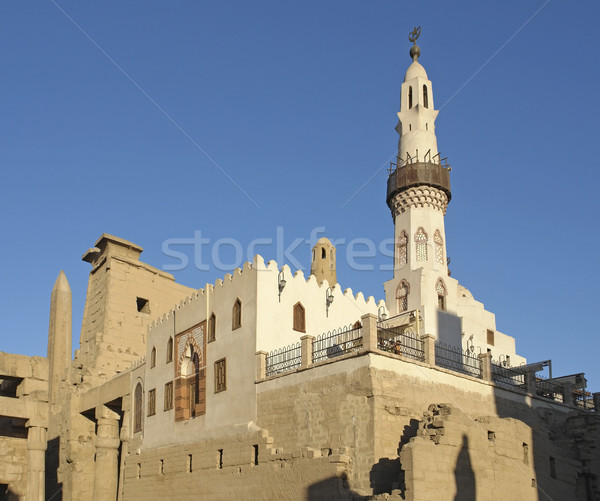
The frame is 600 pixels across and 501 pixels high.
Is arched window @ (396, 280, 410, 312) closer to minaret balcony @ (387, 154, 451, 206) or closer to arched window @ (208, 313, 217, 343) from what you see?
minaret balcony @ (387, 154, 451, 206)

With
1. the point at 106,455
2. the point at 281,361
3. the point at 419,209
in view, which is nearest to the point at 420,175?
the point at 419,209

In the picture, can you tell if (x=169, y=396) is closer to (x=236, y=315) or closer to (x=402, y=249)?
(x=236, y=315)

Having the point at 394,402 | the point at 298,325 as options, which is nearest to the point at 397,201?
the point at 298,325

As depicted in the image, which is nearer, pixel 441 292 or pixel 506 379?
pixel 506 379

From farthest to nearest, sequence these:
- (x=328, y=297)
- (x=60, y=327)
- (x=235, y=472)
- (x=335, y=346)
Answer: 1. (x=60, y=327)
2. (x=328, y=297)
3. (x=335, y=346)
4. (x=235, y=472)

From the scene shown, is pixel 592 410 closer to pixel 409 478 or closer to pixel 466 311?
pixel 466 311

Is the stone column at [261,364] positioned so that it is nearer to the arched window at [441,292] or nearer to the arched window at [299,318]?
the arched window at [299,318]

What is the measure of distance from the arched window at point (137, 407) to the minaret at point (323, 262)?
784 cm

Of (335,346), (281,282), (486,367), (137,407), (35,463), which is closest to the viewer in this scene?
(335,346)

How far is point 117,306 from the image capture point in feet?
107

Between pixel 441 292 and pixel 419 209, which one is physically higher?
pixel 419 209

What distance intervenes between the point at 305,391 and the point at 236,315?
4014 millimetres

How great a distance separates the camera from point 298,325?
21.9 m

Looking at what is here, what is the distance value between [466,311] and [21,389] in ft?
59.4
